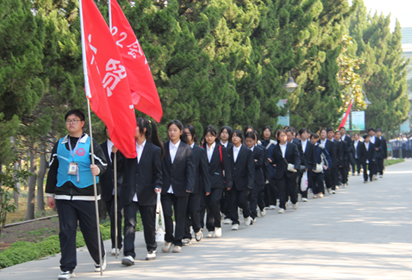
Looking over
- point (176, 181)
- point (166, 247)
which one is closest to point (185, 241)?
point (166, 247)

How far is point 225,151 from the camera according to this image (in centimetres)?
1011

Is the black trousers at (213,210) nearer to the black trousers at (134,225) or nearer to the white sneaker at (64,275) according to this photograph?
the black trousers at (134,225)

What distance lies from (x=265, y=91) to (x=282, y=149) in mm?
7971

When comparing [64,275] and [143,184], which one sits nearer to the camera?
[64,275]

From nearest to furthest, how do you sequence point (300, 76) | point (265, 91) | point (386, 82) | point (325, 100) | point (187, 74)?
point (187, 74), point (265, 91), point (300, 76), point (325, 100), point (386, 82)

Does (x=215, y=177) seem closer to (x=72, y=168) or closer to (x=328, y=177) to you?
(x=72, y=168)

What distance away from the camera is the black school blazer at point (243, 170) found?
1052 centimetres

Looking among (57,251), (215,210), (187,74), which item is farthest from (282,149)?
(57,251)

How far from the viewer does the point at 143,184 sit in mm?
7496

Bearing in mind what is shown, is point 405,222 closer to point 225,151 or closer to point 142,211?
point 225,151

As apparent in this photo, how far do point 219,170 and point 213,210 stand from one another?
2.25 feet

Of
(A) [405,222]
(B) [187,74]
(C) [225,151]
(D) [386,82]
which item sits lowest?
(A) [405,222]

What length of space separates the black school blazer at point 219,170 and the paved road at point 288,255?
84 centimetres

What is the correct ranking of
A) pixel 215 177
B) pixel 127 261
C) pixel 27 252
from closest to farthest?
pixel 127 261, pixel 27 252, pixel 215 177
